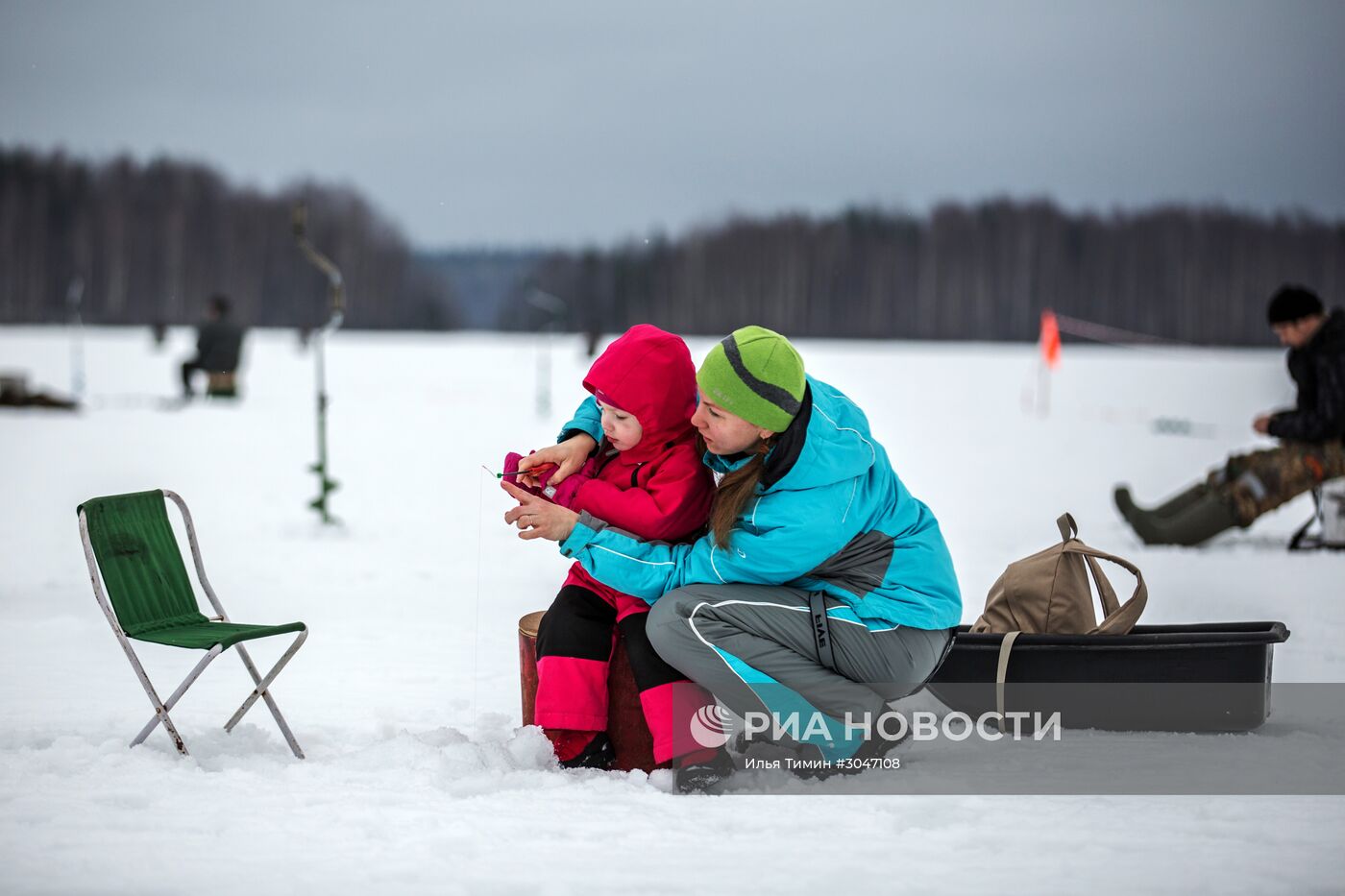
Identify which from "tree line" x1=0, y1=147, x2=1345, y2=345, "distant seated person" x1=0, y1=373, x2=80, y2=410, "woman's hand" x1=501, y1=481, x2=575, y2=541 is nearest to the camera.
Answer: "woman's hand" x1=501, y1=481, x2=575, y2=541

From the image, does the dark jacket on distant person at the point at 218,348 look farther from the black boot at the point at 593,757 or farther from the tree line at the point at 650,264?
the tree line at the point at 650,264

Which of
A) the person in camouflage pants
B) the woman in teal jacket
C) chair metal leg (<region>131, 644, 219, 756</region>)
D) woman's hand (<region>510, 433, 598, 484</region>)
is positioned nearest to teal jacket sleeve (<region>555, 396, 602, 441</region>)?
woman's hand (<region>510, 433, 598, 484</region>)

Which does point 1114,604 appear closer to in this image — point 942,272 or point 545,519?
point 545,519

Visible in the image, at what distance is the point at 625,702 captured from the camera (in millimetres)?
3180

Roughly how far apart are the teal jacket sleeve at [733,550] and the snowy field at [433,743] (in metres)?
0.50

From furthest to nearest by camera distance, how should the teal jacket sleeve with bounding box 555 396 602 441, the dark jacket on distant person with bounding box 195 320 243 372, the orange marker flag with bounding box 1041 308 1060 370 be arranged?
1. the orange marker flag with bounding box 1041 308 1060 370
2. the dark jacket on distant person with bounding box 195 320 243 372
3. the teal jacket sleeve with bounding box 555 396 602 441

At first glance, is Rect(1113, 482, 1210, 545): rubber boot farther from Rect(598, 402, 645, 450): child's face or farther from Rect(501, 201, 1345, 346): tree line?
Rect(501, 201, 1345, 346): tree line

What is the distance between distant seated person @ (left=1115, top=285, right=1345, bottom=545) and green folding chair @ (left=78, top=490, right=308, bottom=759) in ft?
16.9

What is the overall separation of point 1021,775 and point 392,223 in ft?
185

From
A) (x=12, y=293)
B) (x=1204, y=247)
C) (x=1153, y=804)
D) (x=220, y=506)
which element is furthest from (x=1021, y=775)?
(x=12, y=293)

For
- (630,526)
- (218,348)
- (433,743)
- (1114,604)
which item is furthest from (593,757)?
(218,348)

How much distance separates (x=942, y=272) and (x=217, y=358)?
42680 mm

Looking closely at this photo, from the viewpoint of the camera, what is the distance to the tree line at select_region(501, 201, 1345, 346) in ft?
161

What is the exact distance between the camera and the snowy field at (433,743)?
101 inches
